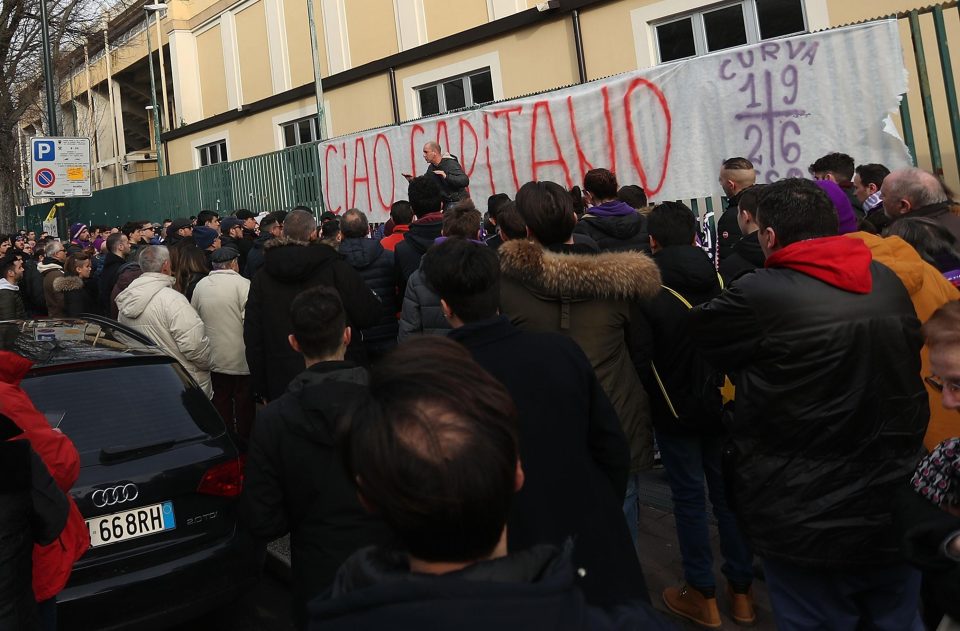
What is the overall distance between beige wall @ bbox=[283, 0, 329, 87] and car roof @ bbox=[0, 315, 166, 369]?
1271 centimetres

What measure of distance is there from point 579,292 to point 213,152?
2008cm

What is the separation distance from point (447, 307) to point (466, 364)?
4.24 feet

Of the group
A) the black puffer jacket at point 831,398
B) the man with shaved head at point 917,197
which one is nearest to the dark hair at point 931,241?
the man with shaved head at point 917,197

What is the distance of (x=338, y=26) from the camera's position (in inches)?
623

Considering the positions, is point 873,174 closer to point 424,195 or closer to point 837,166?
point 837,166

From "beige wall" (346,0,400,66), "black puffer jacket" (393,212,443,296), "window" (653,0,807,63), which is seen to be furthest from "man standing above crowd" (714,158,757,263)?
"beige wall" (346,0,400,66)

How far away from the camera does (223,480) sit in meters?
3.81

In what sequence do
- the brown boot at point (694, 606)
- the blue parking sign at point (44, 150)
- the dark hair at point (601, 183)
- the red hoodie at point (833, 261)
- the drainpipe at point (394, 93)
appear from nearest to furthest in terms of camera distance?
the red hoodie at point (833, 261), the brown boot at point (694, 606), the dark hair at point (601, 183), the blue parking sign at point (44, 150), the drainpipe at point (394, 93)

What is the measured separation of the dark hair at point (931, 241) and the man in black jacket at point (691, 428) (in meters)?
0.85

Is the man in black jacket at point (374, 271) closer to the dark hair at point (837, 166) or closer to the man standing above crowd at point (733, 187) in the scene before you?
the man standing above crowd at point (733, 187)

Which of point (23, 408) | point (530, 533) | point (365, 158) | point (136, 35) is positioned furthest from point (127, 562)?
point (136, 35)

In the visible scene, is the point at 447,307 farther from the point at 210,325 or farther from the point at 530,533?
the point at 210,325

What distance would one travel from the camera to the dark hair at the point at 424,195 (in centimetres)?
530

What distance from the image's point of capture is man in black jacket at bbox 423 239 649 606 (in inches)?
92.0
